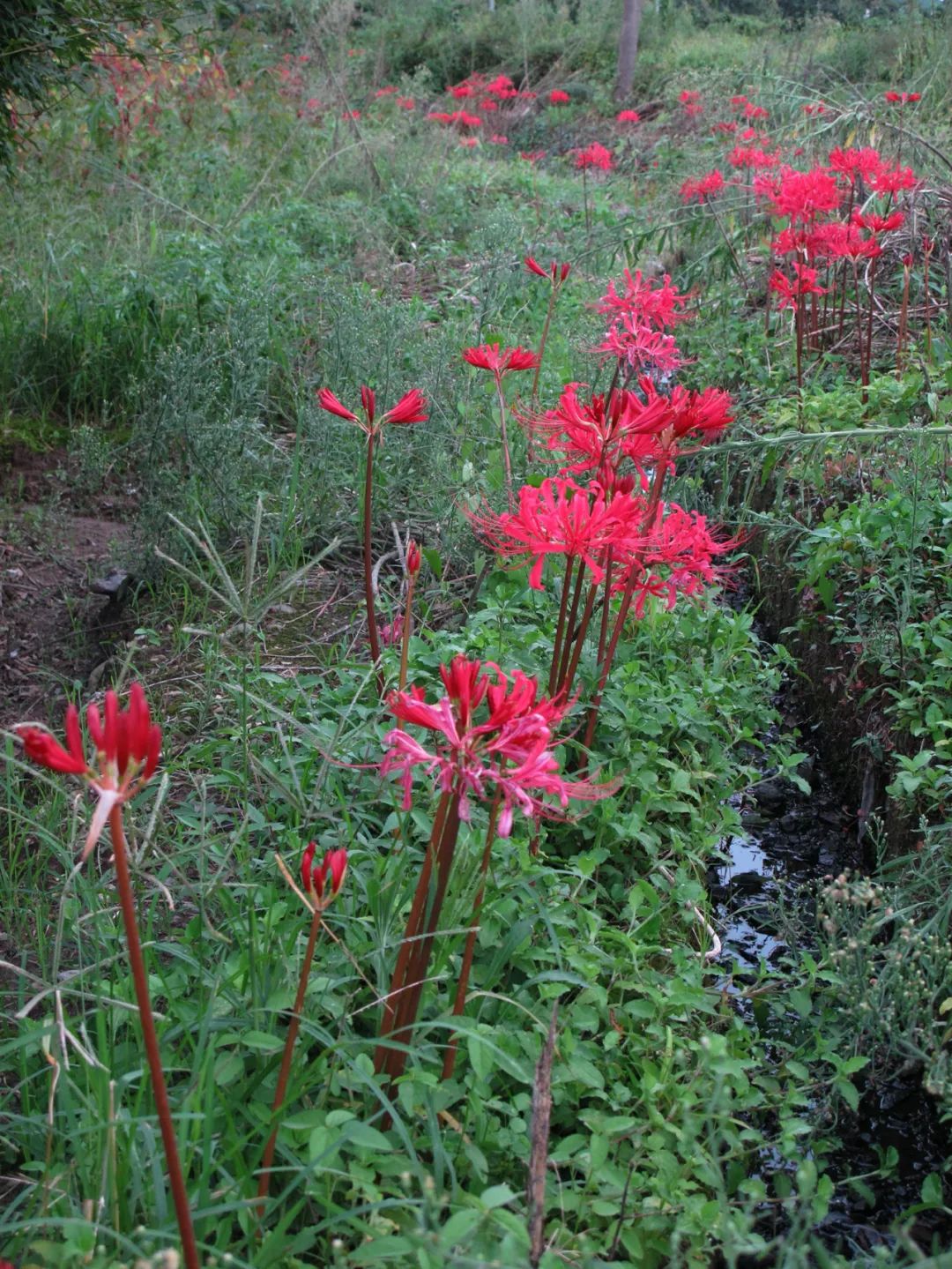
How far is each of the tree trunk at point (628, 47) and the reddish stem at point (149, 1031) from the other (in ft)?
60.1

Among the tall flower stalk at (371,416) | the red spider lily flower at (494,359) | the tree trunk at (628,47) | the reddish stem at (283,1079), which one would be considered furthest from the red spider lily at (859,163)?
the tree trunk at (628,47)

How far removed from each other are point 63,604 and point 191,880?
167cm

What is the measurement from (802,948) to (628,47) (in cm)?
1765

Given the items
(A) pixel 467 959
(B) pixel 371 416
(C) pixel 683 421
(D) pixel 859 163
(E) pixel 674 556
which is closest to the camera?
(A) pixel 467 959

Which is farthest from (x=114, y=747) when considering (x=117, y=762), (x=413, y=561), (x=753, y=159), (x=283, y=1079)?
(x=753, y=159)

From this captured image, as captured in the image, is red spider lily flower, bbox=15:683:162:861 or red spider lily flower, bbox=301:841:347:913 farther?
red spider lily flower, bbox=301:841:347:913

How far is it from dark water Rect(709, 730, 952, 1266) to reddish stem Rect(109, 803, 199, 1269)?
3.06 feet

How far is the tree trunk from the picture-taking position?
17.0 m

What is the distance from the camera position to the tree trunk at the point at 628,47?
17.0m

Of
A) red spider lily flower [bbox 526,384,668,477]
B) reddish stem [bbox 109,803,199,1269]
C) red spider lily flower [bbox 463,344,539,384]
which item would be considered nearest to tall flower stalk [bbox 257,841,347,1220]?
reddish stem [bbox 109,803,199,1269]

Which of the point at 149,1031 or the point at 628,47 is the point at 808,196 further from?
the point at 628,47

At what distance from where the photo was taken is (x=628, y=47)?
56.2 feet

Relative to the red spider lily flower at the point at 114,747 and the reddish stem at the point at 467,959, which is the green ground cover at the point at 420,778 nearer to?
the reddish stem at the point at 467,959

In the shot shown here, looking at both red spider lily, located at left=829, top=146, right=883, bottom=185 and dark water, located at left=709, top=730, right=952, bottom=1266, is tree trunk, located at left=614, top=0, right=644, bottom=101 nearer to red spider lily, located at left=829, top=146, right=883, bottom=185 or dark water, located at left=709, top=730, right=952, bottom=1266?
red spider lily, located at left=829, top=146, right=883, bottom=185
